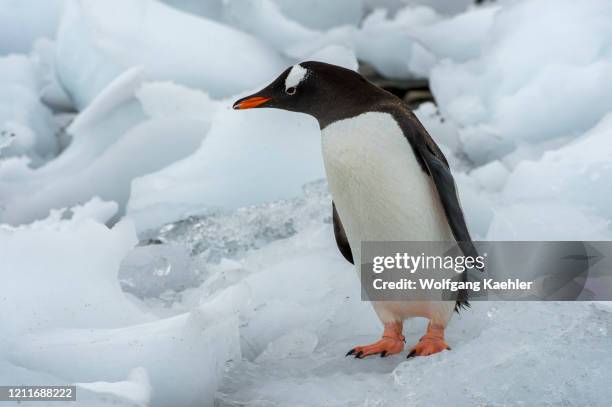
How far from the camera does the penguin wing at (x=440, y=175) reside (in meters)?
1.50

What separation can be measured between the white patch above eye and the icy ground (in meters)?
0.37

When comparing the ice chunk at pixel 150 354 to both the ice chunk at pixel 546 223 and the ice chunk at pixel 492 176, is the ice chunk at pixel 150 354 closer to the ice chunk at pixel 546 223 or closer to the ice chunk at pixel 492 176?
the ice chunk at pixel 546 223

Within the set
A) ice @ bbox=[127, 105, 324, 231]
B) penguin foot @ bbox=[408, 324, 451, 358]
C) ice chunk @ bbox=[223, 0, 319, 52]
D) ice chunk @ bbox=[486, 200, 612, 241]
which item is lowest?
penguin foot @ bbox=[408, 324, 451, 358]

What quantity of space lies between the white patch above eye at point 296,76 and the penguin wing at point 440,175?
184mm

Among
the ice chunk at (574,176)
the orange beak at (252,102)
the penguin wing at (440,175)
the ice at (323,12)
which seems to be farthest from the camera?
the ice at (323,12)

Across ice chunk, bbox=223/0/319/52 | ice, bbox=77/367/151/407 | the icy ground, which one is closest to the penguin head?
the icy ground

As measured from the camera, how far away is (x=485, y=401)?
1.28 metres

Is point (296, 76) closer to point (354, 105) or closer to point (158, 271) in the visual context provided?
point (354, 105)

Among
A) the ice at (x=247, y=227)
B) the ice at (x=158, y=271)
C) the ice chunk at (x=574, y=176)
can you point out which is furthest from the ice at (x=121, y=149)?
the ice chunk at (x=574, y=176)

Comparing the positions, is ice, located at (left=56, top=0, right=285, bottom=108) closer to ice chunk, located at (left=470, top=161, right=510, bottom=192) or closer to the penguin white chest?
ice chunk, located at (left=470, top=161, right=510, bottom=192)

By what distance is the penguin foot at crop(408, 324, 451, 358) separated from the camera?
58.5 inches

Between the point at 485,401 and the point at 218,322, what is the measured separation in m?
0.49

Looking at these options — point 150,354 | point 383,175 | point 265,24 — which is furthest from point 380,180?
point 265,24

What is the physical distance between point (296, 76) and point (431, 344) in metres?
0.53
